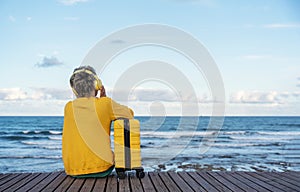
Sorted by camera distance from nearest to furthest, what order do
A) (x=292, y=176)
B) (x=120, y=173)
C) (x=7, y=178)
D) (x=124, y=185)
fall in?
(x=124, y=185) < (x=120, y=173) < (x=7, y=178) < (x=292, y=176)

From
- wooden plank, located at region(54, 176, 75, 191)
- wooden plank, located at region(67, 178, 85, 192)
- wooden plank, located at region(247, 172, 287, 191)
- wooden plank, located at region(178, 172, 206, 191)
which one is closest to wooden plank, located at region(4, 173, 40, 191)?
wooden plank, located at region(54, 176, 75, 191)

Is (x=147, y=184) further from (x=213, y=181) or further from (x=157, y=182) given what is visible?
(x=213, y=181)

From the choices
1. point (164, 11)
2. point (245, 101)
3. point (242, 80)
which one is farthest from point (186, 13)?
point (245, 101)

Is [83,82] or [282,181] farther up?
[83,82]

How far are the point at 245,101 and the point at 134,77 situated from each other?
2657 centimetres

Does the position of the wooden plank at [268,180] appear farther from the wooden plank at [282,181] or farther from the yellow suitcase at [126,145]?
the yellow suitcase at [126,145]

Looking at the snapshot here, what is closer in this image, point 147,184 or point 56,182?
point 147,184

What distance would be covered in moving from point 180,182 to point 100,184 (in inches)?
35.4

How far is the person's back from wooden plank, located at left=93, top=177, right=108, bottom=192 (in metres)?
0.11

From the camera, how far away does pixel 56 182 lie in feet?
14.8

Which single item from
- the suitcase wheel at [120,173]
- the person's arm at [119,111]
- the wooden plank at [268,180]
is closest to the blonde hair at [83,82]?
the person's arm at [119,111]

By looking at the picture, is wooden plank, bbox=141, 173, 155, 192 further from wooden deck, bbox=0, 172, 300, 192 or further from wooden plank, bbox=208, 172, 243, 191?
wooden plank, bbox=208, 172, 243, 191

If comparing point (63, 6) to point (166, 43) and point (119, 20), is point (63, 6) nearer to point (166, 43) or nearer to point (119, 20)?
point (119, 20)

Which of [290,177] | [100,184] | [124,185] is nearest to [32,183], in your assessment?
[100,184]
